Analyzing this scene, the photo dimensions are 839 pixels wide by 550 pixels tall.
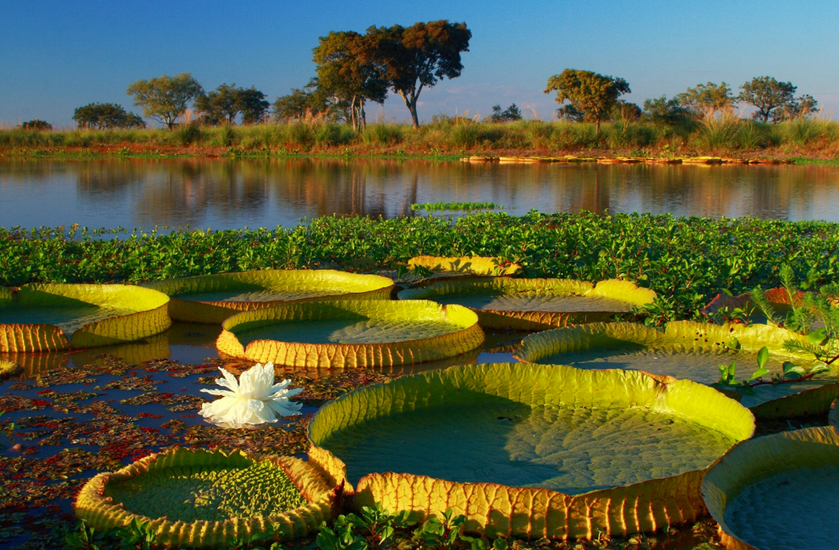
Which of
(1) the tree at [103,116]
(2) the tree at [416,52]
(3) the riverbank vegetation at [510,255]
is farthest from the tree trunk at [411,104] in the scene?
(3) the riverbank vegetation at [510,255]

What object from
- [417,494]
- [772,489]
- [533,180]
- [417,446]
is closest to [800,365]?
[772,489]

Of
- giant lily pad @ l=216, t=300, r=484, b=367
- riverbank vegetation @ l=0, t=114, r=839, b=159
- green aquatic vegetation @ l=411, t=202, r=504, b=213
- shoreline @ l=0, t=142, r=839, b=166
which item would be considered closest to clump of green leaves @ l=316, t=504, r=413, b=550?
giant lily pad @ l=216, t=300, r=484, b=367

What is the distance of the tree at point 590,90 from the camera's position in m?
34.2

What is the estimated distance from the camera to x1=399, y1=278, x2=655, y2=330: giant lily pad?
4.69 metres

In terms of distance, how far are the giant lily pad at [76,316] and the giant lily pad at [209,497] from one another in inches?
81.2

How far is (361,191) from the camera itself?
17.1 m

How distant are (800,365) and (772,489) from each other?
144 centimetres

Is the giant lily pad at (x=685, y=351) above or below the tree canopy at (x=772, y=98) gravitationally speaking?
below

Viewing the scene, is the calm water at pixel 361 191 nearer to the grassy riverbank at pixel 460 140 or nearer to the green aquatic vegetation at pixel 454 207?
the green aquatic vegetation at pixel 454 207

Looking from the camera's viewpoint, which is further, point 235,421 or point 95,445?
point 235,421

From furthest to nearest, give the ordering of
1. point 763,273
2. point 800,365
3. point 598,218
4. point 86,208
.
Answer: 1. point 86,208
2. point 598,218
3. point 763,273
4. point 800,365

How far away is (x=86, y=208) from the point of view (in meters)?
13.4

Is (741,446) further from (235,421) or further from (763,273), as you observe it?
(763,273)

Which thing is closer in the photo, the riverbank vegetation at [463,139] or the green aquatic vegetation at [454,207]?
the green aquatic vegetation at [454,207]
